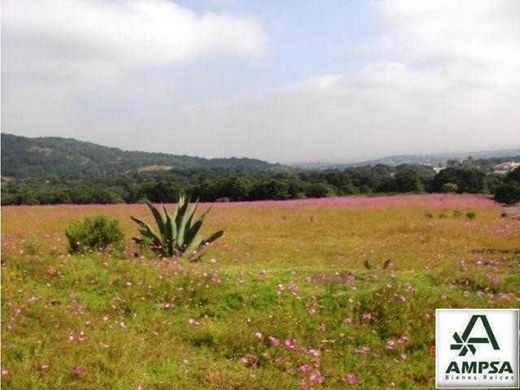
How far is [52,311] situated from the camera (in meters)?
6.89

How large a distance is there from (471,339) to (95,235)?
24.6 ft

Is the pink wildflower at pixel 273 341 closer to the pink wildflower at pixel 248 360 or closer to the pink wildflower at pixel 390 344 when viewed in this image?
the pink wildflower at pixel 248 360

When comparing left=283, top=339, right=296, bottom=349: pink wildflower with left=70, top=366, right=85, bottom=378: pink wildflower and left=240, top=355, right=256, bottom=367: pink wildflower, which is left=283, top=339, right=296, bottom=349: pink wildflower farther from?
left=70, top=366, right=85, bottom=378: pink wildflower

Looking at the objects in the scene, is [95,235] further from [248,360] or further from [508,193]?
[508,193]

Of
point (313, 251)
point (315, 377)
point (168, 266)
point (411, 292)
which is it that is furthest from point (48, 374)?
point (313, 251)

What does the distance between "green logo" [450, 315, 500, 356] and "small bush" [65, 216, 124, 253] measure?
6959 mm

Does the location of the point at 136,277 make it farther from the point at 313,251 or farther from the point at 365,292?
the point at 313,251

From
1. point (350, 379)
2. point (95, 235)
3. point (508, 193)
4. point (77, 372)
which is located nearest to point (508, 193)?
point (508, 193)

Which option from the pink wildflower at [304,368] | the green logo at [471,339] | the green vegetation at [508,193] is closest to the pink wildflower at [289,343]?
the pink wildflower at [304,368]

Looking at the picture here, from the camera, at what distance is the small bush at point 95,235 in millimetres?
11008

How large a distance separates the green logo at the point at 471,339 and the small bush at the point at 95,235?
696cm

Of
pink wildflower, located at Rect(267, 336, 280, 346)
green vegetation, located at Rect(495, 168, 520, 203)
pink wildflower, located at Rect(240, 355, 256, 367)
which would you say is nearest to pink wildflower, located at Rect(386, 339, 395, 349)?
pink wildflower, located at Rect(267, 336, 280, 346)

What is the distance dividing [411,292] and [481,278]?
1.34m

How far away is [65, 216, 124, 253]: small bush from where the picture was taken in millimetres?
11008
